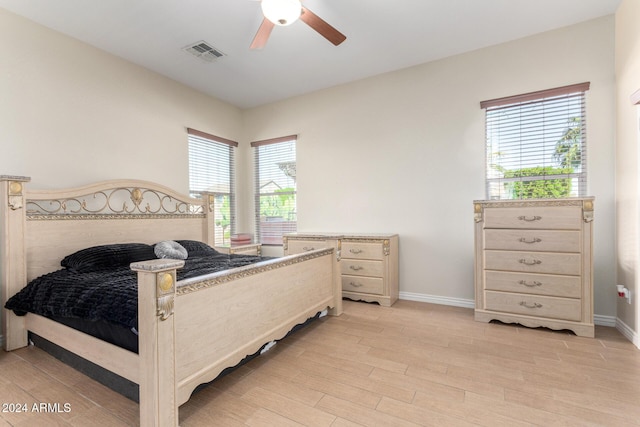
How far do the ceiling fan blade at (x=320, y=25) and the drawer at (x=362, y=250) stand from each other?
2095 millimetres

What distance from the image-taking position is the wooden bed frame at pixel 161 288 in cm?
134

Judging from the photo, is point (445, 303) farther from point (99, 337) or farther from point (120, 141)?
point (120, 141)

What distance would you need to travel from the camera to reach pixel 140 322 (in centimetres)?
133

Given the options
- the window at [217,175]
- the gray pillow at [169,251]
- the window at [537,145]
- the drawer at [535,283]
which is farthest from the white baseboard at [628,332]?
the window at [217,175]

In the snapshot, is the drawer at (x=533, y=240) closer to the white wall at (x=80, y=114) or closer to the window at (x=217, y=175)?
the window at (x=217, y=175)

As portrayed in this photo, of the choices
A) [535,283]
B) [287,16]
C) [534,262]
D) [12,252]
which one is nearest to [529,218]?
[534,262]

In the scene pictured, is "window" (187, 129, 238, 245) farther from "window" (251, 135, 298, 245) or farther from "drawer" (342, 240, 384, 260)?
"drawer" (342, 240, 384, 260)

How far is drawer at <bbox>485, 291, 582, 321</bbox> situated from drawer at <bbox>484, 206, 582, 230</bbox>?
2.05 feet

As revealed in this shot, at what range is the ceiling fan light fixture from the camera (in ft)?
6.39

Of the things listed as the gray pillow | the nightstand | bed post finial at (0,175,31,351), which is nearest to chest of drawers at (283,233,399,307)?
the nightstand

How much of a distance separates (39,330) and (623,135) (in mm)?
4862

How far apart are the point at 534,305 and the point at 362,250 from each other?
168 centimetres

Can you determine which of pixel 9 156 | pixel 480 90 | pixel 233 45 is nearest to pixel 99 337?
pixel 9 156

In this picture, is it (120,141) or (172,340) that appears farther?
(120,141)
